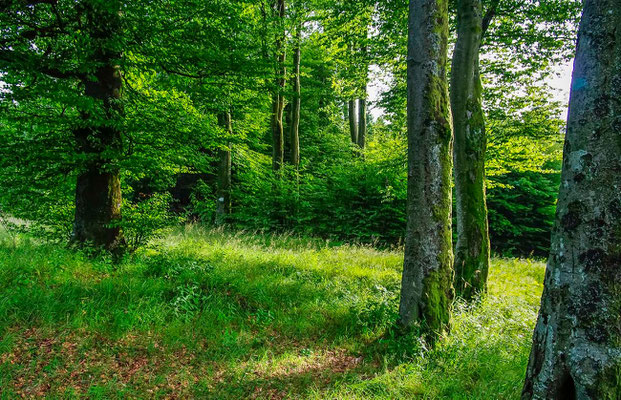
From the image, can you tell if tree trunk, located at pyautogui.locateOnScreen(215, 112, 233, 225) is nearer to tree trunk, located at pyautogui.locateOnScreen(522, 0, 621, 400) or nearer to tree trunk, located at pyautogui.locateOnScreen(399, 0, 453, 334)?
tree trunk, located at pyautogui.locateOnScreen(399, 0, 453, 334)

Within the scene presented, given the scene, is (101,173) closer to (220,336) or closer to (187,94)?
(187,94)

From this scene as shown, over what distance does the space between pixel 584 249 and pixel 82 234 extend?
704 cm

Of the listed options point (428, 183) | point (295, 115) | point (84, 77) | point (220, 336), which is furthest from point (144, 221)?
point (295, 115)

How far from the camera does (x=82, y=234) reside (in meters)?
5.73

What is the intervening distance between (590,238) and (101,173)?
22.2ft

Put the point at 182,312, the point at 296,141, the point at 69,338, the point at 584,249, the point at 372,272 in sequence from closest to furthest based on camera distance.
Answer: the point at 584,249 < the point at 69,338 < the point at 182,312 < the point at 372,272 < the point at 296,141

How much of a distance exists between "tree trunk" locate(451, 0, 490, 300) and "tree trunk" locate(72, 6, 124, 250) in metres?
6.30

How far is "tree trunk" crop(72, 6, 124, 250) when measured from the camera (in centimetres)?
539

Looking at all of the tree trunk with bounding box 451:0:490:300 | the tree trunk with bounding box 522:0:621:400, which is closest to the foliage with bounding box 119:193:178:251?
the tree trunk with bounding box 451:0:490:300

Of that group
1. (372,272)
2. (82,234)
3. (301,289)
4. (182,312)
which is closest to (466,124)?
(372,272)

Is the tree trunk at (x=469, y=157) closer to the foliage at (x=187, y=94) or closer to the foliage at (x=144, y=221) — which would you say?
the foliage at (x=187, y=94)

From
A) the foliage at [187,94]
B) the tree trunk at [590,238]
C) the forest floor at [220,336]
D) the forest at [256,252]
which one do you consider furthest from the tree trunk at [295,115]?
the tree trunk at [590,238]

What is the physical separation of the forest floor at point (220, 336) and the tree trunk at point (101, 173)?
545 millimetres

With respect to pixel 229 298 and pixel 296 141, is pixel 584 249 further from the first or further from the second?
pixel 296 141
